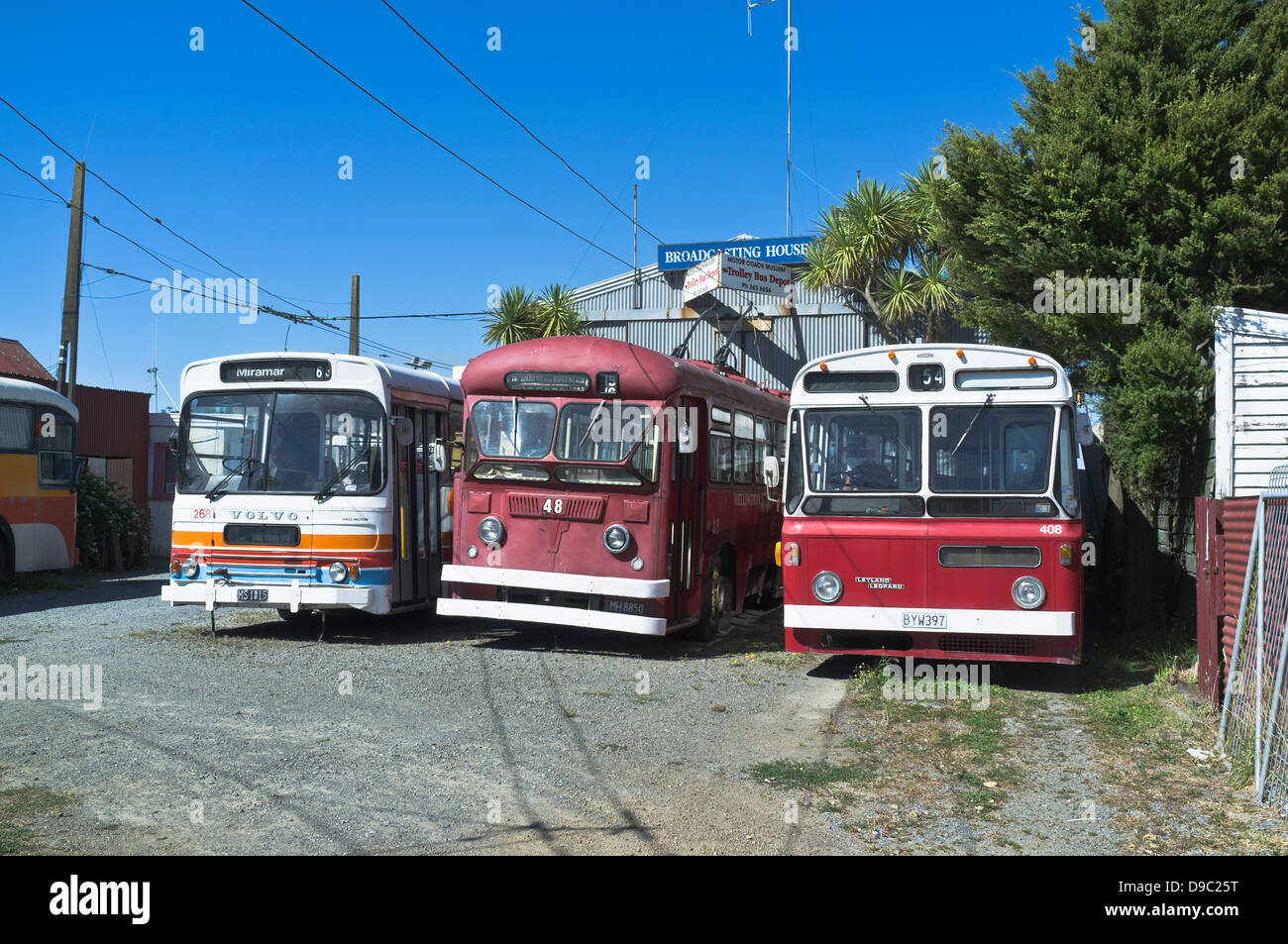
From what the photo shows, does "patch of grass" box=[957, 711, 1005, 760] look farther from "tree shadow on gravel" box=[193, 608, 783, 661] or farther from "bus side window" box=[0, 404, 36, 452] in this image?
"bus side window" box=[0, 404, 36, 452]

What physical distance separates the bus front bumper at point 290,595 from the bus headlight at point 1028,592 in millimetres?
6300

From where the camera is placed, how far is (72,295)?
Answer: 21.1m

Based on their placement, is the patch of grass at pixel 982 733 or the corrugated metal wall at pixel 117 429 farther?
the corrugated metal wall at pixel 117 429

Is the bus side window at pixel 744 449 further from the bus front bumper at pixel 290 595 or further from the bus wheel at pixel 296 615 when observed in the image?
the bus wheel at pixel 296 615

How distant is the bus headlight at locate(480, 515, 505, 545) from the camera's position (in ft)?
36.2

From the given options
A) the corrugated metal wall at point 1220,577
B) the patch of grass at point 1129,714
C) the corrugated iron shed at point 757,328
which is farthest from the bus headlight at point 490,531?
the corrugated iron shed at point 757,328

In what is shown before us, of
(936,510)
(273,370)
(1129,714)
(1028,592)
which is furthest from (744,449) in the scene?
(1129,714)

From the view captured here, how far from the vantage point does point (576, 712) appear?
8352mm

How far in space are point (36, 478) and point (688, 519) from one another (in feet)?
38.1

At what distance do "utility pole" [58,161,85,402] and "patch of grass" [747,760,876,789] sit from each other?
60.6ft

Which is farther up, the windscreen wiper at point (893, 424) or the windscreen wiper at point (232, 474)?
the windscreen wiper at point (893, 424)

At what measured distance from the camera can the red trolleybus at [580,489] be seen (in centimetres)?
1074

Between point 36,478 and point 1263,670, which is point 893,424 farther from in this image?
point 36,478
